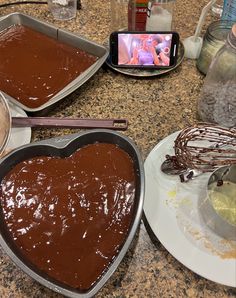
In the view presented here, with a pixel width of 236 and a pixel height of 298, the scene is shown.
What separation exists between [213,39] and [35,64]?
462 millimetres

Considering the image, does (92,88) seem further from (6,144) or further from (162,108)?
(6,144)

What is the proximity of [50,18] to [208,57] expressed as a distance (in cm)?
55

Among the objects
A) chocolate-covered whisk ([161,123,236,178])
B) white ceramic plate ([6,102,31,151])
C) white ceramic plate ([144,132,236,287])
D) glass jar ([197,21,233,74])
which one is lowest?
white ceramic plate ([144,132,236,287])

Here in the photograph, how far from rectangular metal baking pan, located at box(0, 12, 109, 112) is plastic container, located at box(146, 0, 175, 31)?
18 cm

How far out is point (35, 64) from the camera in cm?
90

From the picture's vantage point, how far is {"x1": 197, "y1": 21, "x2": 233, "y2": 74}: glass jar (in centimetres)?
82

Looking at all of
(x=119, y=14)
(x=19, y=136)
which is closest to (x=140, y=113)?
(x=19, y=136)

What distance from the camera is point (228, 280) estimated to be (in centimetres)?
54

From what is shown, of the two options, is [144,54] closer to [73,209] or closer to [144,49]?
[144,49]

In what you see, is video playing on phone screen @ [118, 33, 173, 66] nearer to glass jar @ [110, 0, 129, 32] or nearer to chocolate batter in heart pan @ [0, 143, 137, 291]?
glass jar @ [110, 0, 129, 32]

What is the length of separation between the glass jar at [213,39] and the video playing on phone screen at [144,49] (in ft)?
0.29

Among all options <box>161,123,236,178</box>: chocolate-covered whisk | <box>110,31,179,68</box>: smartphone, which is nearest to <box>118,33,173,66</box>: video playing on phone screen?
<box>110,31,179,68</box>: smartphone

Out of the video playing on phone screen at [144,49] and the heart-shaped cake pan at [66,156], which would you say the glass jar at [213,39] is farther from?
the heart-shaped cake pan at [66,156]

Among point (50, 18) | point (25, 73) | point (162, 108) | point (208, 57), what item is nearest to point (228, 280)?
point (162, 108)
